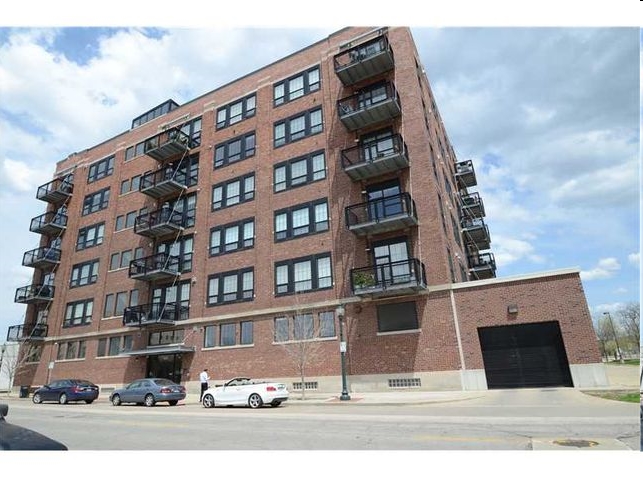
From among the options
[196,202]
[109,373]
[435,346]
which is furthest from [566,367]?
[109,373]

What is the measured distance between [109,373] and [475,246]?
102 feet

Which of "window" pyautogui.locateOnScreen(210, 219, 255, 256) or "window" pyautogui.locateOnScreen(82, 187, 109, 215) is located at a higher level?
"window" pyautogui.locateOnScreen(82, 187, 109, 215)

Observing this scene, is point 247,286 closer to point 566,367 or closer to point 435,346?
point 435,346

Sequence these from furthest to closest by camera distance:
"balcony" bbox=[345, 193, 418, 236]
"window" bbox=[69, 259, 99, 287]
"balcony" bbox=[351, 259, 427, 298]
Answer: "window" bbox=[69, 259, 99, 287] < "balcony" bbox=[345, 193, 418, 236] < "balcony" bbox=[351, 259, 427, 298]

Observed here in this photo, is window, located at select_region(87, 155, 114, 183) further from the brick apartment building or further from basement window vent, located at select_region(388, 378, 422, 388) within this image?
basement window vent, located at select_region(388, 378, 422, 388)

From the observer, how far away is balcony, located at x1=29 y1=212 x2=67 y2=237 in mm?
39031

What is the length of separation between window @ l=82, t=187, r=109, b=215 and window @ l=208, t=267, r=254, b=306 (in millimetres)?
16239

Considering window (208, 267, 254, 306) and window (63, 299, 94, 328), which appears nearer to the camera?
window (208, 267, 254, 306)

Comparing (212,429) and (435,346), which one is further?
(435,346)

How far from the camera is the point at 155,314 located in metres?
28.7

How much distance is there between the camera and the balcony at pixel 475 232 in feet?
108

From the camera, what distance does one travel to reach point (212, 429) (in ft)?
35.4

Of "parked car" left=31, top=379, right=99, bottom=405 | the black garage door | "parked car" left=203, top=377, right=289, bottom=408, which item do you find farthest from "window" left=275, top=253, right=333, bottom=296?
"parked car" left=31, top=379, right=99, bottom=405

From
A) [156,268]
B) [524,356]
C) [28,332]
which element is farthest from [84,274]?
[524,356]
